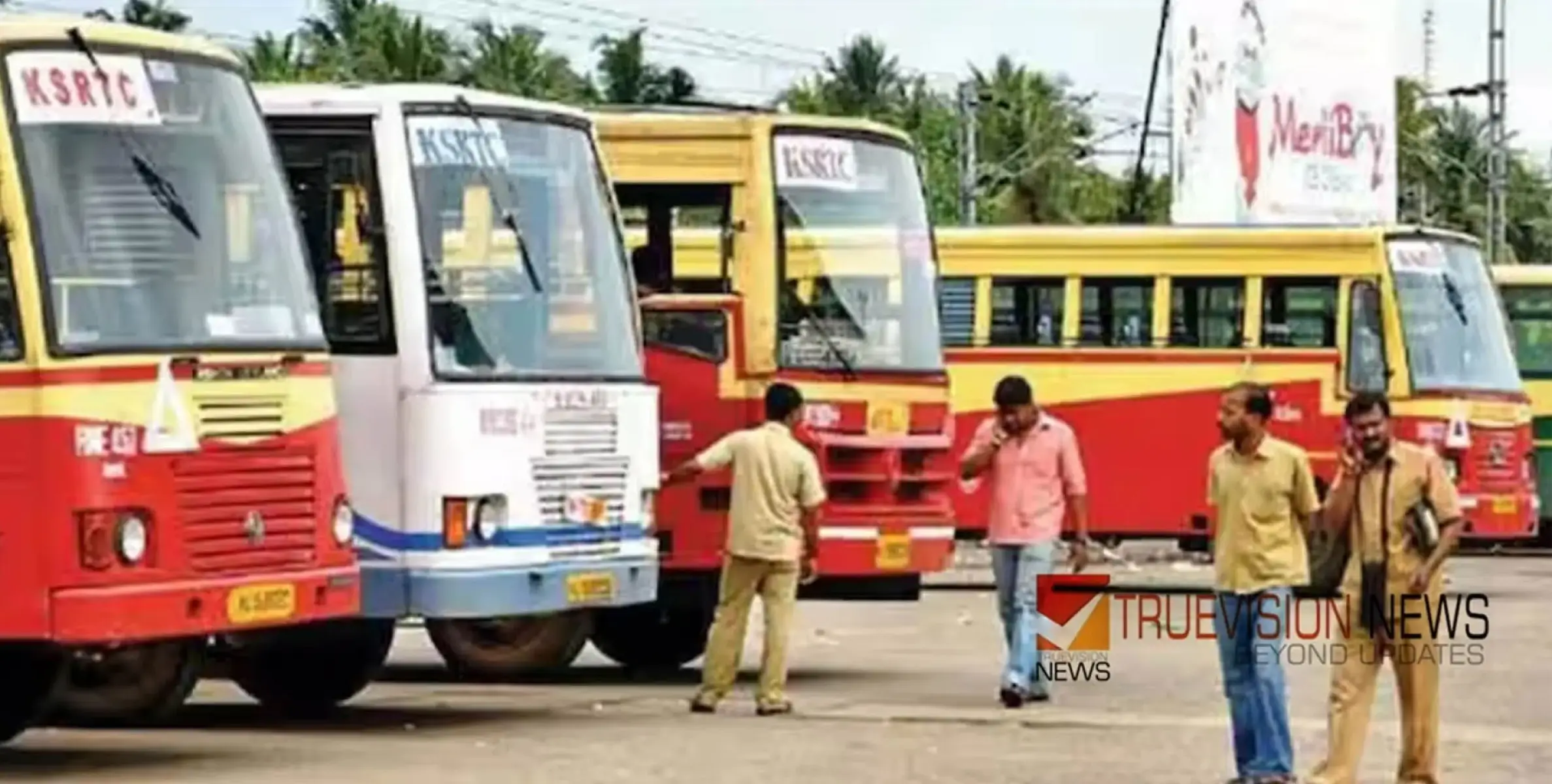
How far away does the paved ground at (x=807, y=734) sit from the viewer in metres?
15.4

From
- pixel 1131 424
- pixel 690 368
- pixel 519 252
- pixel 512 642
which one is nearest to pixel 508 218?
pixel 519 252

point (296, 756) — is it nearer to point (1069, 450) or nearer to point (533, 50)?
point (1069, 450)

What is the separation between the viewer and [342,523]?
1560 centimetres

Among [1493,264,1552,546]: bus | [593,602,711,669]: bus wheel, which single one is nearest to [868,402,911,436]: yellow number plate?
[593,602,711,669]: bus wheel

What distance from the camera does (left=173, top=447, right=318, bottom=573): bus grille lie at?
14.6m

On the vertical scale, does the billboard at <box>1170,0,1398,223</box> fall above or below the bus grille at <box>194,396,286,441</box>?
above

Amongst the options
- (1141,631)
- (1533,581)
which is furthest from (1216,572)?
(1533,581)

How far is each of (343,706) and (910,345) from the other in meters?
4.22

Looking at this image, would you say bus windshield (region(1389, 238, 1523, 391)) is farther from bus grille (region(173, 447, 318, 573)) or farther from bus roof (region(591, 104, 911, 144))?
bus grille (region(173, 447, 318, 573))

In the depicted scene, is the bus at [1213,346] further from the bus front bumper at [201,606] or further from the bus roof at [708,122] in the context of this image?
the bus front bumper at [201,606]

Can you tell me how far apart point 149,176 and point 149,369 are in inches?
37.5

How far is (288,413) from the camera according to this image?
15281 millimetres

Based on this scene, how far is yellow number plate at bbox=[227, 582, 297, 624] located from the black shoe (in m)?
4.92

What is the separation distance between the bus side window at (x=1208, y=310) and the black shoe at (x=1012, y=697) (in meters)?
11.7
